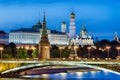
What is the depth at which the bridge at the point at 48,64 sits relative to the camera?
51.7 metres

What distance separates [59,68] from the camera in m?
82.8

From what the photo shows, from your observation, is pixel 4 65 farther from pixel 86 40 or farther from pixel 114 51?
pixel 86 40

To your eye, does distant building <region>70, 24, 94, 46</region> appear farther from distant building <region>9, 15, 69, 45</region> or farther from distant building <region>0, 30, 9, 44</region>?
distant building <region>0, 30, 9, 44</region>

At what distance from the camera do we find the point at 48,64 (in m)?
53.9

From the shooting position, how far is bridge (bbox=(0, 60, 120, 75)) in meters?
51.7

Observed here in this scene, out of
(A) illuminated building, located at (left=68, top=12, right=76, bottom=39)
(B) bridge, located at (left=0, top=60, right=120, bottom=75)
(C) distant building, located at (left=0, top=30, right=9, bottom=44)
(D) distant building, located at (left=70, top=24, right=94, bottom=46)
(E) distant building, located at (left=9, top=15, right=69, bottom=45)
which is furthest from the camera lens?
(D) distant building, located at (left=70, top=24, right=94, bottom=46)

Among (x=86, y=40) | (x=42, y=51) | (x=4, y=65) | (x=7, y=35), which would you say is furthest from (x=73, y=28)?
(x=4, y=65)

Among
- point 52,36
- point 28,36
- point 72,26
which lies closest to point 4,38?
point 28,36

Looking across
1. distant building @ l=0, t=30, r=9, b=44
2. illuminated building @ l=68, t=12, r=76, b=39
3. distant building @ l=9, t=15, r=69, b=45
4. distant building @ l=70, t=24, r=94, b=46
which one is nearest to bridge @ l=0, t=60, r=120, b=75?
distant building @ l=9, t=15, r=69, b=45

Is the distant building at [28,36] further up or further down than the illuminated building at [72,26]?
further down

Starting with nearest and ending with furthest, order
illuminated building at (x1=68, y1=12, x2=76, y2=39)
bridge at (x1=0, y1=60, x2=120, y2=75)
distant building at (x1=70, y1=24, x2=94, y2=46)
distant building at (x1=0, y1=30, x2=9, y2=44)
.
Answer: bridge at (x1=0, y1=60, x2=120, y2=75)
distant building at (x1=0, y1=30, x2=9, y2=44)
illuminated building at (x1=68, y1=12, x2=76, y2=39)
distant building at (x1=70, y1=24, x2=94, y2=46)

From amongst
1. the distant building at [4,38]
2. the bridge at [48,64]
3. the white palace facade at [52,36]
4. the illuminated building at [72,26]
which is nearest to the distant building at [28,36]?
the white palace facade at [52,36]

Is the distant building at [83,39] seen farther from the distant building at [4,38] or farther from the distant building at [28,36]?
the distant building at [4,38]

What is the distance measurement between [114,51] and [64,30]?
59.2 metres
